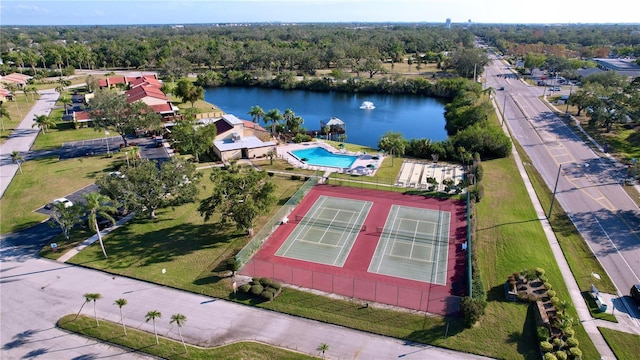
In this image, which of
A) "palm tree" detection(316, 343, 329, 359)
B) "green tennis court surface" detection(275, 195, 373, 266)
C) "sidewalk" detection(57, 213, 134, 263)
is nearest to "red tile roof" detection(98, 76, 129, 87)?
"sidewalk" detection(57, 213, 134, 263)

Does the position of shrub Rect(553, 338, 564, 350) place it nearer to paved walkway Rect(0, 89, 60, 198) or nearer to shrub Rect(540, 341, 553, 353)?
shrub Rect(540, 341, 553, 353)

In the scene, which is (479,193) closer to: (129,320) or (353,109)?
(129,320)

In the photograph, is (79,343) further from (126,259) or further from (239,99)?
(239,99)

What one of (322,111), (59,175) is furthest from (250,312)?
(322,111)

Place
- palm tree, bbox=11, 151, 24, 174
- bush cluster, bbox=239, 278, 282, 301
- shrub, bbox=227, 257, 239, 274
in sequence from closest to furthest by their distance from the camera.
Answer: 1. bush cluster, bbox=239, 278, 282, 301
2. shrub, bbox=227, 257, 239, 274
3. palm tree, bbox=11, 151, 24, 174

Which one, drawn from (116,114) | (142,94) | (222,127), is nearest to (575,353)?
(222,127)
